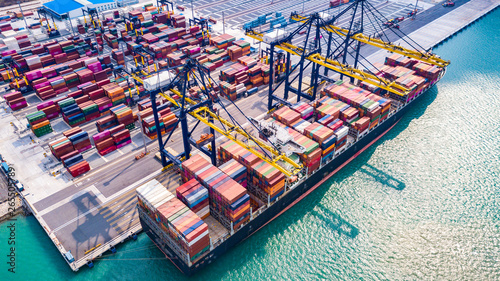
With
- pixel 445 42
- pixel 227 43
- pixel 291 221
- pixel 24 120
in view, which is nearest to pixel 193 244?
pixel 291 221

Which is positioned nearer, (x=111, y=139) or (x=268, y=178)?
(x=268, y=178)

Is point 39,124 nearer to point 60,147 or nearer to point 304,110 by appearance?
point 60,147

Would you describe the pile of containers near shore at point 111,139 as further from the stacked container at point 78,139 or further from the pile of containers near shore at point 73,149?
the pile of containers near shore at point 73,149

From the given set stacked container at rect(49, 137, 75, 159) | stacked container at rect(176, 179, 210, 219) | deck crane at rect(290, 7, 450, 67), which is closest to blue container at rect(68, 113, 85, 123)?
stacked container at rect(49, 137, 75, 159)

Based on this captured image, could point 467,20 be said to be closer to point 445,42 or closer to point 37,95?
point 445,42

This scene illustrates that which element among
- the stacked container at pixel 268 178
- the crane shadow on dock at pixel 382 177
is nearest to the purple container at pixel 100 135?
the stacked container at pixel 268 178

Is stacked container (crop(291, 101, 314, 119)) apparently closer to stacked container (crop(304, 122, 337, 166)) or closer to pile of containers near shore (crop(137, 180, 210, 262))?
stacked container (crop(304, 122, 337, 166))

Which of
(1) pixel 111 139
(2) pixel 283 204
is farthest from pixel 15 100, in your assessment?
(2) pixel 283 204

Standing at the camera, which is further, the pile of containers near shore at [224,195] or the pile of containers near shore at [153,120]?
the pile of containers near shore at [153,120]
